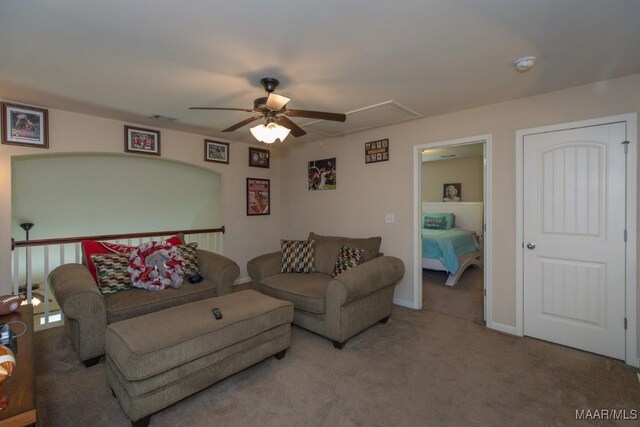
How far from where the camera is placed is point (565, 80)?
8.04 feet

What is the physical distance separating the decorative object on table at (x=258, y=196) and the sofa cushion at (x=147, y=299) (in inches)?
77.3

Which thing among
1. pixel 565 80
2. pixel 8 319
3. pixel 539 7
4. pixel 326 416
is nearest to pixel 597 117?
pixel 565 80

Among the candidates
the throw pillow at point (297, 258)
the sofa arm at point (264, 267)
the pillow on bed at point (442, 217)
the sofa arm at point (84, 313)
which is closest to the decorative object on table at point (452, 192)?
the pillow on bed at point (442, 217)

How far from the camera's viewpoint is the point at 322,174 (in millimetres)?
4582

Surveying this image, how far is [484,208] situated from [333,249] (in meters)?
1.73

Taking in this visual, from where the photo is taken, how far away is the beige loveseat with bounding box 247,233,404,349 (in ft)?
8.59

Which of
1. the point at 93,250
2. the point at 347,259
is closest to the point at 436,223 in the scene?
the point at 347,259

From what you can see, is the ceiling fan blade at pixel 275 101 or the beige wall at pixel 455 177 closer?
the ceiling fan blade at pixel 275 101

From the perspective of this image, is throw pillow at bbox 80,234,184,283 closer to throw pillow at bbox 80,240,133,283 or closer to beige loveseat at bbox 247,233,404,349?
throw pillow at bbox 80,240,133,283

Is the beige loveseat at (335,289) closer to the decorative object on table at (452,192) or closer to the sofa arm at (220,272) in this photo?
the sofa arm at (220,272)

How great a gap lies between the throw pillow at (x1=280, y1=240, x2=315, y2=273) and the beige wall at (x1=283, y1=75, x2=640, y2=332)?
913 millimetres

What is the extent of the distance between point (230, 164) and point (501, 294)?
3.95 metres

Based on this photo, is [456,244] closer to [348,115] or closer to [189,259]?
[348,115]

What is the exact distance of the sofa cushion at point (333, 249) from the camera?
3.44 m
